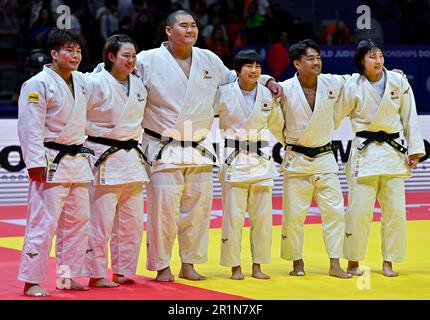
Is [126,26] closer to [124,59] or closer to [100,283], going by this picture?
[124,59]

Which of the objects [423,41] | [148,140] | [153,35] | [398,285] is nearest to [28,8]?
[153,35]

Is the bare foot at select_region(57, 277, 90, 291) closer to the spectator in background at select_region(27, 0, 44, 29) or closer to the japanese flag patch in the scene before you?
the japanese flag patch

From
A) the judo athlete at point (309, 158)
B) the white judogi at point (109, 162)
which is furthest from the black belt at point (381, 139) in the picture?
the white judogi at point (109, 162)

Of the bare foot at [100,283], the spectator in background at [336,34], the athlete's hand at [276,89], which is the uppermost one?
the spectator in background at [336,34]

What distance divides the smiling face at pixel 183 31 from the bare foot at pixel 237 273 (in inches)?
71.8

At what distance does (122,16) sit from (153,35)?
0.86m

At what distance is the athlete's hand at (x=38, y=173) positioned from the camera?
21.2 ft

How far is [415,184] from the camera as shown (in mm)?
13266

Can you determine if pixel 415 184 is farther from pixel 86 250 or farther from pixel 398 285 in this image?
pixel 86 250

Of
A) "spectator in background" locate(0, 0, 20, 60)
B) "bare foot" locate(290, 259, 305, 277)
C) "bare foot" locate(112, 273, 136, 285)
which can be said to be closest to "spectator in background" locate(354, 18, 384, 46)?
"spectator in background" locate(0, 0, 20, 60)

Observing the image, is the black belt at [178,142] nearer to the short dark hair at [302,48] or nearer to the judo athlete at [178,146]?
the judo athlete at [178,146]

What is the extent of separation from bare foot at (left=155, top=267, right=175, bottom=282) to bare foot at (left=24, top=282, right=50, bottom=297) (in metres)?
1.04

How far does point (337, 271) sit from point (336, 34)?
28.7ft

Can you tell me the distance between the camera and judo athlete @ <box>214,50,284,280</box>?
24.7 feet
